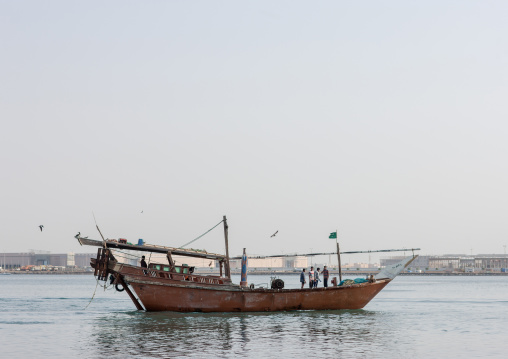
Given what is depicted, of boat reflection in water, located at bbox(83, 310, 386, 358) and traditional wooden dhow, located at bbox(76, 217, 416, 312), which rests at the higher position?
traditional wooden dhow, located at bbox(76, 217, 416, 312)

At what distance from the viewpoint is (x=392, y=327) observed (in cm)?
3966

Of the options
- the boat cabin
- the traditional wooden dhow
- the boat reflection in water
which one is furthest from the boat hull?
the boat cabin

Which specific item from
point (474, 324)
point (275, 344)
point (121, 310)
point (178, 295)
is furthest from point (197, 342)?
point (121, 310)

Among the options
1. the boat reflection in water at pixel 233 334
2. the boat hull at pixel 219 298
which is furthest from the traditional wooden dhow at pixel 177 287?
the boat reflection in water at pixel 233 334

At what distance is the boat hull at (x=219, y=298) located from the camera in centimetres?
4250

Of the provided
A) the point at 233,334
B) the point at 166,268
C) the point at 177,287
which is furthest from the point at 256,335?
the point at 166,268

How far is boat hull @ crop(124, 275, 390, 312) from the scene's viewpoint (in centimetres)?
4250

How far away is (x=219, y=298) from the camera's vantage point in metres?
42.7

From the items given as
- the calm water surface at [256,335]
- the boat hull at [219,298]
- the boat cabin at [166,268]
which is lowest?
the calm water surface at [256,335]

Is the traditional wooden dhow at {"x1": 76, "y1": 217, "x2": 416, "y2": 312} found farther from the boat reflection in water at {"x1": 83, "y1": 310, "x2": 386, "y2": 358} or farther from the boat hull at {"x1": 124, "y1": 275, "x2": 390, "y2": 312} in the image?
the boat reflection in water at {"x1": 83, "y1": 310, "x2": 386, "y2": 358}

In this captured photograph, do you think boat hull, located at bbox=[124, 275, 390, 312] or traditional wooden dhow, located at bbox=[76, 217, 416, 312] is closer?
traditional wooden dhow, located at bbox=[76, 217, 416, 312]

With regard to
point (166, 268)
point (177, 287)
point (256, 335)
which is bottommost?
point (256, 335)

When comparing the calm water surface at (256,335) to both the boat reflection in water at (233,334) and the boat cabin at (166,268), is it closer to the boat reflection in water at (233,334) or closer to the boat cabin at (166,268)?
the boat reflection in water at (233,334)

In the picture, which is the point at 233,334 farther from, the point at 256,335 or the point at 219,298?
the point at 219,298
